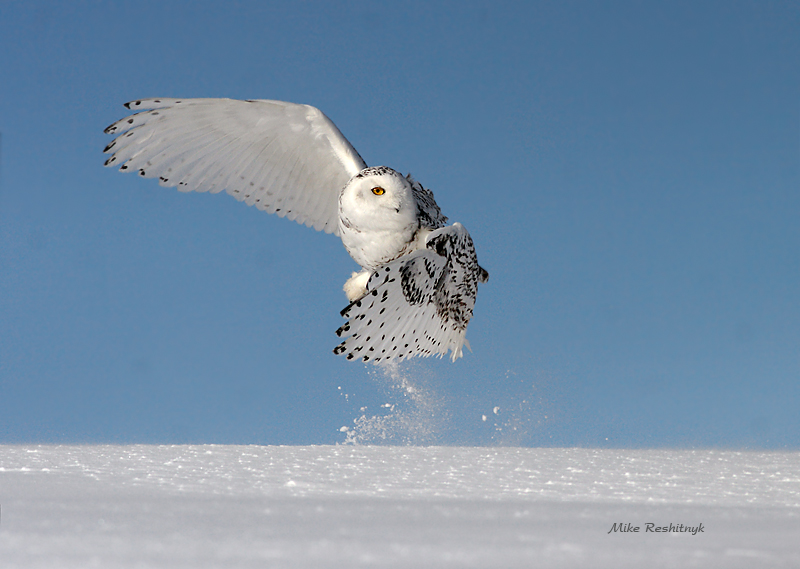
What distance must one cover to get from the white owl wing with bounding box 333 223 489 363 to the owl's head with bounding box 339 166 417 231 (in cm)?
37

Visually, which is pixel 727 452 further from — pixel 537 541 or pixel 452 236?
pixel 537 541

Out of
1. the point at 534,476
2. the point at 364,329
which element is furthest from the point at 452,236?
the point at 534,476

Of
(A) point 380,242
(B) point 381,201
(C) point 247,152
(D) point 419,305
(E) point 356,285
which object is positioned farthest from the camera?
(C) point 247,152

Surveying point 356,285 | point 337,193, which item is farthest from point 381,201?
point 337,193

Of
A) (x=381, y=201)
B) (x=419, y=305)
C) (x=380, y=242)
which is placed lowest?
(x=419, y=305)

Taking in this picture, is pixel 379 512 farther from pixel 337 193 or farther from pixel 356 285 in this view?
pixel 337 193

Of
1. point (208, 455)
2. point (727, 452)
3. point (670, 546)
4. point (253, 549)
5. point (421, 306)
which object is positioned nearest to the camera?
point (253, 549)

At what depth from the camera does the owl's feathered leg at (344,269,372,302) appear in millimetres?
3793

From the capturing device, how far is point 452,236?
10.1ft

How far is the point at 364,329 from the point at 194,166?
1.96 meters

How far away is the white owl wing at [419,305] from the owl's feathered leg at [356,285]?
608 mm

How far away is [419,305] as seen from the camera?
3.00m

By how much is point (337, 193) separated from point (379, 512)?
2.69 meters

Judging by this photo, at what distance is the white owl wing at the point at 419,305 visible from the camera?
2637mm
